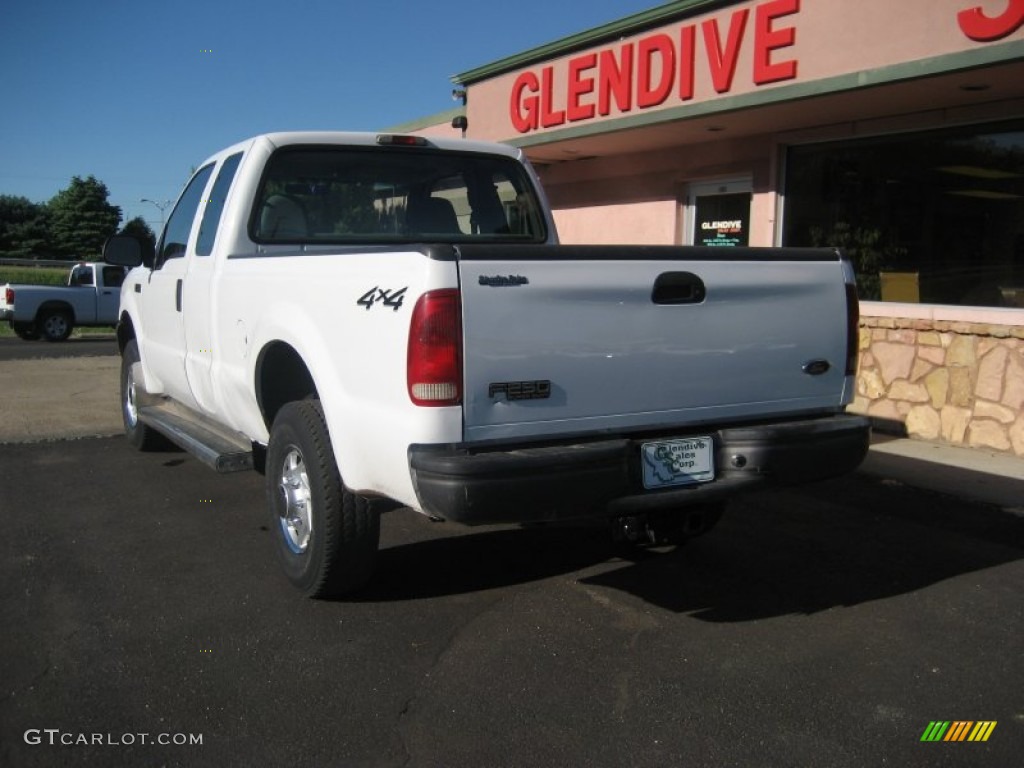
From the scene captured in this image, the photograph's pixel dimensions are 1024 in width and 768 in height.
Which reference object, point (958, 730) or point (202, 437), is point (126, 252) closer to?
point (202, 437)

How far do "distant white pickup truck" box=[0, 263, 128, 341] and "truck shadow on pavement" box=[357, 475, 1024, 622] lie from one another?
1674cm

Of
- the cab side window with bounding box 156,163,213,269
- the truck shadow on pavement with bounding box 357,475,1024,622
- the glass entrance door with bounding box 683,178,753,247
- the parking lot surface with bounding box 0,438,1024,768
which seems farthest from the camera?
the glass entrance door with bounding box 683,178,753,247

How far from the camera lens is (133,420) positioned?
743cm

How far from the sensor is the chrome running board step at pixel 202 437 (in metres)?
4.75

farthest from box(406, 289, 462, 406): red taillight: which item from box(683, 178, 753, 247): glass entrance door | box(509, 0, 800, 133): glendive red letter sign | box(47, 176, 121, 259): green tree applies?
box(47, 176, 121, 259): green tree

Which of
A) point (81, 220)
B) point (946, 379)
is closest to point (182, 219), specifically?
point (946, 379)

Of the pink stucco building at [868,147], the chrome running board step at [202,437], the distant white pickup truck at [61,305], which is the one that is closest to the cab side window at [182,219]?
the chrome running board step at [202,437]

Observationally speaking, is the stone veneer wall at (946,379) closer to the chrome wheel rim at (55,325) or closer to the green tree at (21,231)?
the chrome wheel rim at (55,325)

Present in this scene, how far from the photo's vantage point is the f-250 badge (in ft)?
10.8

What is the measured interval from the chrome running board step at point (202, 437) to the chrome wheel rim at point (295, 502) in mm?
535

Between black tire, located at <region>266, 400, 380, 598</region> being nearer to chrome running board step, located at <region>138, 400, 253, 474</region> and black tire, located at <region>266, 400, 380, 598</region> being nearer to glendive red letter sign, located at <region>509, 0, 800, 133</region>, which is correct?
chrome running board step, located at <region>138, 400, 253, 474</region>

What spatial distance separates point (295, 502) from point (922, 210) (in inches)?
283

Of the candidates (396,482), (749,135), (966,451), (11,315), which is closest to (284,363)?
(396,482)

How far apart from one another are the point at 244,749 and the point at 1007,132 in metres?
8.01
